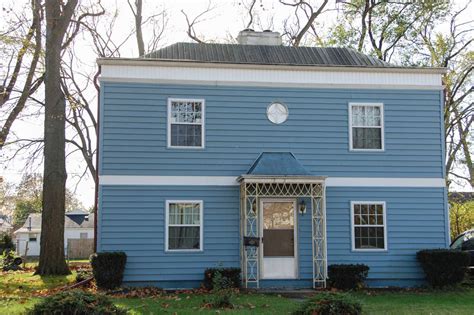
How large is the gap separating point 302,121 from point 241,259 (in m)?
4.16

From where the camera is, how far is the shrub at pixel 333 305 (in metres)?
9.98

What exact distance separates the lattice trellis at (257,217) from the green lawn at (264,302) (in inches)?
52.4

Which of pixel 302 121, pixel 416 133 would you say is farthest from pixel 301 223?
pixel 416 133

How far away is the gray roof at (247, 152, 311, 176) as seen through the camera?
1552cm

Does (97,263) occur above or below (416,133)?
below

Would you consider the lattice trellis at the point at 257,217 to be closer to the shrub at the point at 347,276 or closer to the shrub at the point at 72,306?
the shrub at the point at 347,276

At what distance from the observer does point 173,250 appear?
15586 millimetres

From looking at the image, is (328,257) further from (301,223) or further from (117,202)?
(117,202)

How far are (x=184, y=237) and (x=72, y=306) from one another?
6636 mm

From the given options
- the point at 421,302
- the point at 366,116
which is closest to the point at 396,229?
the point at 366,116

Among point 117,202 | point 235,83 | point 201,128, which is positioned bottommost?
point 117,202

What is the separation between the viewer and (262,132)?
53.8ft

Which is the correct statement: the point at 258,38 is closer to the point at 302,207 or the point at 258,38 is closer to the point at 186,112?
the point at 186,112

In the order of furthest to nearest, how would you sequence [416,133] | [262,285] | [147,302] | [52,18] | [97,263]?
[52,18]
[416,133]
[262,285]
[97,263]
[147,302]
